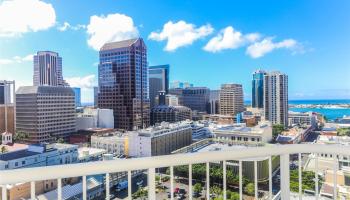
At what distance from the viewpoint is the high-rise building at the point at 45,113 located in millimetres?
9133

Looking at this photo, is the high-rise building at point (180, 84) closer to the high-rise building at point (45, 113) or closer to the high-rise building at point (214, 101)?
the high-rise building at point (214, 101)

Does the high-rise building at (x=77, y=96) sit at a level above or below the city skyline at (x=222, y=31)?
below

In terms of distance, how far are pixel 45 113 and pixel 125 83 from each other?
697 cm

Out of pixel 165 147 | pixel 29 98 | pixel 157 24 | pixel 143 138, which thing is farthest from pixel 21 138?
pixel 157 24

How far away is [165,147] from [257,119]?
6.61 metres

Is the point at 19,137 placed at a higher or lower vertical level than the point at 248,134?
higher

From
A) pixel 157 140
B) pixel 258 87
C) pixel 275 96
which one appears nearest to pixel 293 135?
pixel 275 96

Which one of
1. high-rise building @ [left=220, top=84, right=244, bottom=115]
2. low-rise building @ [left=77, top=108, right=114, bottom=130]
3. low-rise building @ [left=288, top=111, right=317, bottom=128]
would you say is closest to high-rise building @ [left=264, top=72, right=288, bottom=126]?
low-rise building @ [left=288, top=111, right=317, bottom=128]

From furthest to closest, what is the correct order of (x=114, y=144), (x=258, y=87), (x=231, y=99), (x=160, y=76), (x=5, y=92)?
(x=160, y=76) < (x=231, y=99) < (x=258, y=87) < (x=114, y=144) < (x=5, y=92)

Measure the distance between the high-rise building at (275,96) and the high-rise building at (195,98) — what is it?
11731mm

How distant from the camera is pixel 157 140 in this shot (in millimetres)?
10008

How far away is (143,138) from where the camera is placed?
9.58 m

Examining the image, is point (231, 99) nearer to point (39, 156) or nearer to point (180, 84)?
point (180, 84)

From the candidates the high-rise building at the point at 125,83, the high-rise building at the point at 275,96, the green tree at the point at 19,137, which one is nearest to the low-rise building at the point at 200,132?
the high-rise building at the point at 275,96
